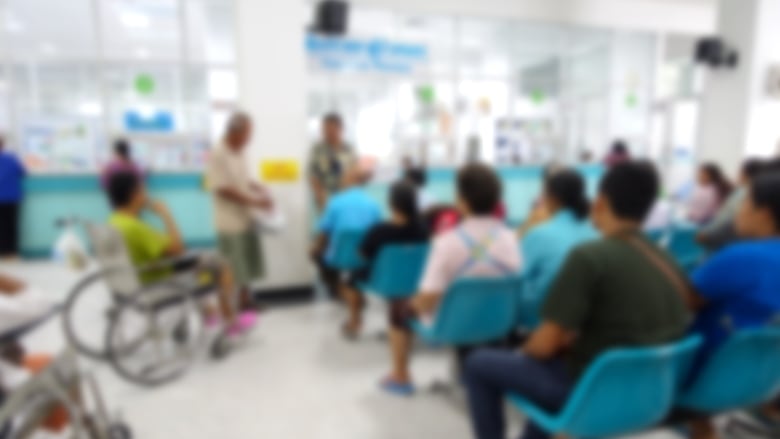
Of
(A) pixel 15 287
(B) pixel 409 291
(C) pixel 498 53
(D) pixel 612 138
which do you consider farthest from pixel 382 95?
(A) pixel 15 287

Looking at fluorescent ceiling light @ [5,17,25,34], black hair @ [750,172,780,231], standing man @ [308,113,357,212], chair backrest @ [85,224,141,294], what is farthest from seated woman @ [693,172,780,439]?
fluorescent ceiling light @ [5,17,25,34]

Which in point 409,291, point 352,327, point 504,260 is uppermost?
point 504,260

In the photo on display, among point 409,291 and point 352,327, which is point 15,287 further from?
point 352,327

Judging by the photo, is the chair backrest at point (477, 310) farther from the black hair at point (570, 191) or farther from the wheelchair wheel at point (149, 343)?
the wheelchair wheel at point (149, 343)

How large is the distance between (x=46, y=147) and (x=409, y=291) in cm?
554

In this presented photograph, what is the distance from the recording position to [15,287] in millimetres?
1592

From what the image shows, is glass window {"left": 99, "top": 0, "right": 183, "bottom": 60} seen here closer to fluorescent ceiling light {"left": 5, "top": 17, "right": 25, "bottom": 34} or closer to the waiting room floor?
fluorescent ceiling light {"left": 5, "top": 17, "right": 25, "bottom": 34}

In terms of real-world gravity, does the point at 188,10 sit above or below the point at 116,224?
above

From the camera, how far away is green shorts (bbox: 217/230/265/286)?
3.14 meters

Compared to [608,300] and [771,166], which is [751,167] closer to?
[771,166]

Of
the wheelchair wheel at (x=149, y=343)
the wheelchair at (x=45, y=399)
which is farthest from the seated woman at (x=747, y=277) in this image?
the wheelchair wheel at (x=149, y=343)

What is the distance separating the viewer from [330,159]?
394 cm

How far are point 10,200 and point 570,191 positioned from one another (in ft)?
20.4

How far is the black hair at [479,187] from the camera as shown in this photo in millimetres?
1849
